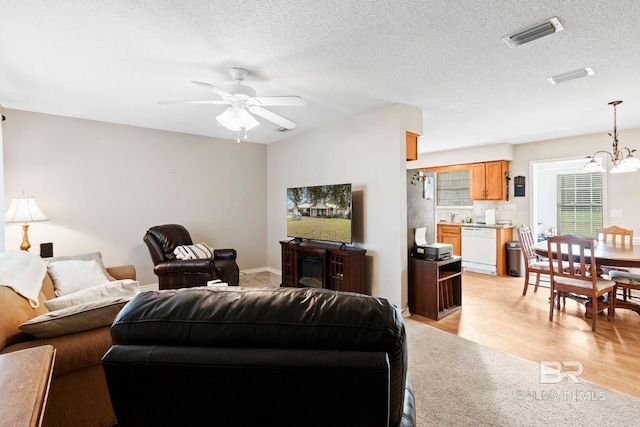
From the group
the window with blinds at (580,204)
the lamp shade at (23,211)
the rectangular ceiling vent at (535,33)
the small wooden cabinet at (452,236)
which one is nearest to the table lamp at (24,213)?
the lamp shade at (23,211)

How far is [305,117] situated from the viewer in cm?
412

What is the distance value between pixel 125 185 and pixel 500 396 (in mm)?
4952

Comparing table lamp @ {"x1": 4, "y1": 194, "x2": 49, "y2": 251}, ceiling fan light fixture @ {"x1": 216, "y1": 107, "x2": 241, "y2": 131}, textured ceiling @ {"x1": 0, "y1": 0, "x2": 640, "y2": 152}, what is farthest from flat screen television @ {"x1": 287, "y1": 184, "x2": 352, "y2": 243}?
table lamp @ {"x1": 4, "y1": 194, "x2": 49, "y2": 251}

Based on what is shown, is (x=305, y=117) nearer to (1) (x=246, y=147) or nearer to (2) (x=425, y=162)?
(1) (x=246, y=147)

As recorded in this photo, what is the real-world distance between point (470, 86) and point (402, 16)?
146cm

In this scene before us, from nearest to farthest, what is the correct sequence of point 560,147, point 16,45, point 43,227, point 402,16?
1. point 402,16
2. point 16,45
3. point 43,227
4. point 560,147

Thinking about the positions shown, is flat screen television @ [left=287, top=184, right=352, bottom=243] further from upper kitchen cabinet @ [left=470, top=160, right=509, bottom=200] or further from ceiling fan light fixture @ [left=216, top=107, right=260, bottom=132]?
upper kitchen cabinet @ [left=470, top=160, right=509, bottom=200]

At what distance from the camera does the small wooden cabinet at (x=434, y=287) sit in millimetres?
3451

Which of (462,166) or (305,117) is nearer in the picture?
(305,117)

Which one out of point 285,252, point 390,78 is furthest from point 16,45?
point 285,252

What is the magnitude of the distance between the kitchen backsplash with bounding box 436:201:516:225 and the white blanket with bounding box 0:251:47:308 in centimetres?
660

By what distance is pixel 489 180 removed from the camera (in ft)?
19.4

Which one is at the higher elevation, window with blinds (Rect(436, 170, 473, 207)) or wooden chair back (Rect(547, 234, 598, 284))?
window with blinds (Rect(436, 170, 473, 207))

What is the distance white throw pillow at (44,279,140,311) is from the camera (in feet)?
6.34
